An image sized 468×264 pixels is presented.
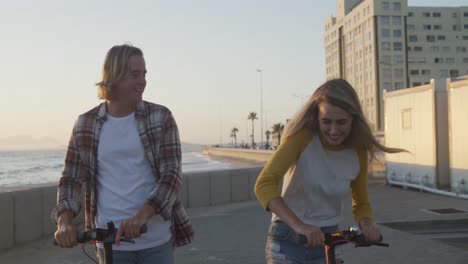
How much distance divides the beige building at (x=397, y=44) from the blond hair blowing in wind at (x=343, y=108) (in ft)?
310

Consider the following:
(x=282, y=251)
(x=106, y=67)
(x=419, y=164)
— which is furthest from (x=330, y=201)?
(x=419, y=164)

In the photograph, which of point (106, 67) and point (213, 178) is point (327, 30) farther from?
point (106, 67)

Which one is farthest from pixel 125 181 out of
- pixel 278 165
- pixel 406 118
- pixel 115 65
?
pixel 406 118

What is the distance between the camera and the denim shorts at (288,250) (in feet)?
8.79

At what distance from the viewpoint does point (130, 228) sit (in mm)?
2301

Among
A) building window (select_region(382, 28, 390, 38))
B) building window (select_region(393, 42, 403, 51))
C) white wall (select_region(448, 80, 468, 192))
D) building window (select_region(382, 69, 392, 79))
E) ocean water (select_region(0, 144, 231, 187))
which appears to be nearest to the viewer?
white wall (select_region(448, 80, 468, 192))

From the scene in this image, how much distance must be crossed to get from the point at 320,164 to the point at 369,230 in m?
0.39

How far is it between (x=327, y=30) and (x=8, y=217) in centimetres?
12225

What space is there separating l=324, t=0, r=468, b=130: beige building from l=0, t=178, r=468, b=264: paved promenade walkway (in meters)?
85.7

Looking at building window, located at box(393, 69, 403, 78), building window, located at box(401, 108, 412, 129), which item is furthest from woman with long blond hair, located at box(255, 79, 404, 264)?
building window, located at box(393, 69, 403, 78)

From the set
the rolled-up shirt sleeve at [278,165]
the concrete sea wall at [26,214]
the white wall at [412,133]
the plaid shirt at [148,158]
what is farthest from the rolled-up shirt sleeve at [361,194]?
the white wall at [412,133]

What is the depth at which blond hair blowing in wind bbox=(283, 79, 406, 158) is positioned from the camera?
2.56m

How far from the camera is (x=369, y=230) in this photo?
2.62m

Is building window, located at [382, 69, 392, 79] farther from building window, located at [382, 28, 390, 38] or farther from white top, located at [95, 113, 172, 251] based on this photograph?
white top, located at [95, 113, 172, 251]
